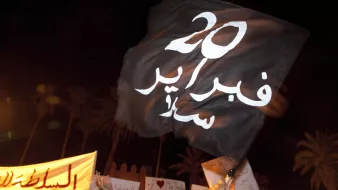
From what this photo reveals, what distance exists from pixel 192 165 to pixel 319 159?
4.80ft

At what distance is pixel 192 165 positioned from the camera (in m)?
4.88

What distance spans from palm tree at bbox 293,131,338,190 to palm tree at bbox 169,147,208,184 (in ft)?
3.64

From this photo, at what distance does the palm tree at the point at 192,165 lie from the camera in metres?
4.84

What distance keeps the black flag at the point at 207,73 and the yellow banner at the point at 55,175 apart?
375 millimetres

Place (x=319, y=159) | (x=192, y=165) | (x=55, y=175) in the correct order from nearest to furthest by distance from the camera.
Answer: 1. (x=55, y=175)
2. (x=319, y=159)
3. (x=192, y=165)

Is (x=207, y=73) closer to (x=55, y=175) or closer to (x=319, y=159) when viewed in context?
(x=55, y=175)

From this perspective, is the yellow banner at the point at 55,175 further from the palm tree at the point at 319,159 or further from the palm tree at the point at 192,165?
the palm tree at the point at 319,159

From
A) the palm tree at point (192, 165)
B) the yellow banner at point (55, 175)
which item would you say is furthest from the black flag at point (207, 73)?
the palm tree at point (192, 165)

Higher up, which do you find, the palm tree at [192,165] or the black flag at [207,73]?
the black flag at [207,73]

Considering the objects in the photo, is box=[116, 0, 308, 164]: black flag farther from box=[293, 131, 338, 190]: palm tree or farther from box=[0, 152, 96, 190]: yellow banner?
box=[293, 131, 338, 190]: palm tree

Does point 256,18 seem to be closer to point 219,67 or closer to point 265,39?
point 265,39

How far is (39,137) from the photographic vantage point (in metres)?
5.20

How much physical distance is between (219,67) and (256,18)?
0.34 meters

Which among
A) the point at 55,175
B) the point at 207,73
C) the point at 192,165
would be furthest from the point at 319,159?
the point at 55,175
